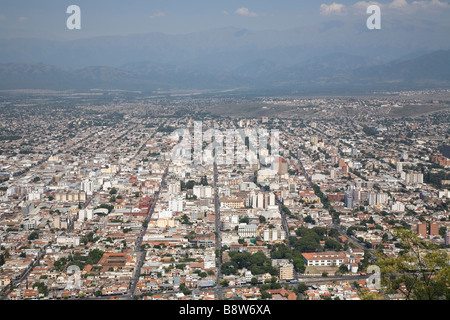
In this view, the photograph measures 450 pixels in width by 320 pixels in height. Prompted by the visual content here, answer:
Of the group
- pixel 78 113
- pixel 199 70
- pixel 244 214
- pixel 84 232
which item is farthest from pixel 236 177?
pixel 199 70

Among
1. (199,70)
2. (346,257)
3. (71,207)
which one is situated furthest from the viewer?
(199,70)

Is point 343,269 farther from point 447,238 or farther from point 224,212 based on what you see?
point 224,212

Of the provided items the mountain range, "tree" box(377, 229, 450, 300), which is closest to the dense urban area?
"tree" box(377, 229, 450, 300)

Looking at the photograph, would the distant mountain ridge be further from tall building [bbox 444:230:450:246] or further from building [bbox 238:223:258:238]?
tall building [bbox 444:230:450:246]

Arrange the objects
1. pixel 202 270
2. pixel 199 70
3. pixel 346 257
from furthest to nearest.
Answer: pixel 199 70, pixel 346 257, pixel 202 270

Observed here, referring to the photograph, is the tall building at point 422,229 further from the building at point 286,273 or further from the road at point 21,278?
the road at point 21,278

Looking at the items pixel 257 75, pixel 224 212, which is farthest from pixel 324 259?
pixel 257 75
